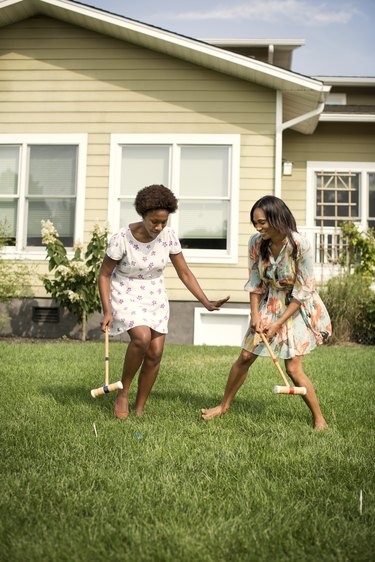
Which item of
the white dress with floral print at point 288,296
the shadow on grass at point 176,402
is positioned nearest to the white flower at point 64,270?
the shadow on grass at point 176,402

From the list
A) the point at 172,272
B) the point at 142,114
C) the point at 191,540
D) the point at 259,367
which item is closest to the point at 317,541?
the point at 191,540

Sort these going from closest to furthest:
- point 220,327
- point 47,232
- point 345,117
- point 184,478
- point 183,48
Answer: point 184,478
point 47,232
point 183,48
point 220,327
point 345,117

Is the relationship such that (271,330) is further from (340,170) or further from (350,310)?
(340,170)

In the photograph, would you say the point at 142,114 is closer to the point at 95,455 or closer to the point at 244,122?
the point at 244,122

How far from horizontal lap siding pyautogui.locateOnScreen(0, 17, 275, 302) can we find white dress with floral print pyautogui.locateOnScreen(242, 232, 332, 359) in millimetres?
5885

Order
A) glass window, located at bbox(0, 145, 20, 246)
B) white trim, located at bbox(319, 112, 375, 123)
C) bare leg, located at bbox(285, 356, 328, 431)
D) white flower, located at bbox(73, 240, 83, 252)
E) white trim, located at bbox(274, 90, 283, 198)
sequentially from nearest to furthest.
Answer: bare leg, located at bbox(285, 356, 328, 431) → white flower, located at bbox(73, 240, 83, 252) → white trim, located at bbox(274, 90, 283, 198) → glass window, located at bbox(0, 145, 20, 246) → white trim, located at bbox(319, 112, 375, 123)

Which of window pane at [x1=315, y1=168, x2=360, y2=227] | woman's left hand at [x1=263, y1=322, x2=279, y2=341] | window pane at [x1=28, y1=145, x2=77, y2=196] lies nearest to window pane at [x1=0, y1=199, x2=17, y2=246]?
window pane at [x1=28, y1=145, x2=77, y2=196]

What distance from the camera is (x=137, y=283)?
4957 mm

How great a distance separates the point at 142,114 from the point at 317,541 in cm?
924

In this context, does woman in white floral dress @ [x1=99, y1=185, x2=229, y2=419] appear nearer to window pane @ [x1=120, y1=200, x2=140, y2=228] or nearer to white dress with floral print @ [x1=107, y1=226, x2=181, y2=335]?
white dress with floral print @ [x1=107, y1=226, x2=181, y2=335]

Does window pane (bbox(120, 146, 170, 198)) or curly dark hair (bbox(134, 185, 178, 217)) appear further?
window pane (bbox(120, 146, 170, 198))

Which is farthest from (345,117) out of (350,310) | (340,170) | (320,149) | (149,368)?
(149,368)

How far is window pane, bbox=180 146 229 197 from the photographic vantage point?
1091 cm

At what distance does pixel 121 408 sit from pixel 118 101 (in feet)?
24.1
